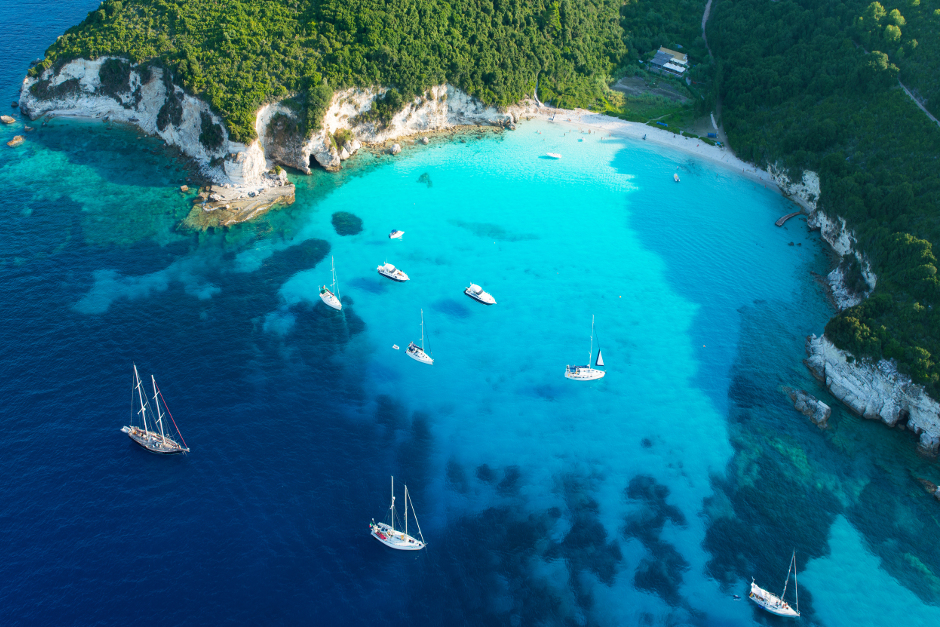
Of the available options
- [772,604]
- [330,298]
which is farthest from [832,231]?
[330,298]

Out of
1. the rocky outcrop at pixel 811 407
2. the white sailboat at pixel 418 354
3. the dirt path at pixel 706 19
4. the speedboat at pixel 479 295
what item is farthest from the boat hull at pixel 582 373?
the dirt path at pixel 706 19

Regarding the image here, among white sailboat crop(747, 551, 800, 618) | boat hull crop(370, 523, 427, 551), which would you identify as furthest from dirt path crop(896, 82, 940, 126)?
boat hull crop(370, 523, 427, 551)

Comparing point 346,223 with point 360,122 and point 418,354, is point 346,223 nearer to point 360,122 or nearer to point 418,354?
point 360,122

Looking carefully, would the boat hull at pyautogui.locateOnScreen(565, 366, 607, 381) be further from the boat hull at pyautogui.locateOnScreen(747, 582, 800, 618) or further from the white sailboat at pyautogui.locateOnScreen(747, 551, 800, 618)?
the boat hull at pyautogui.locateOnScreen(747, 582, 800, 618)

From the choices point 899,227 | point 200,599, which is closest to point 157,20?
point 200,599

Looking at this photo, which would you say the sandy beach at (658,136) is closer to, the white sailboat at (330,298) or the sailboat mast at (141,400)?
the white sailboat at (330,298)

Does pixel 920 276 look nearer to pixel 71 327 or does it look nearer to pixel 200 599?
pixel 200 599
